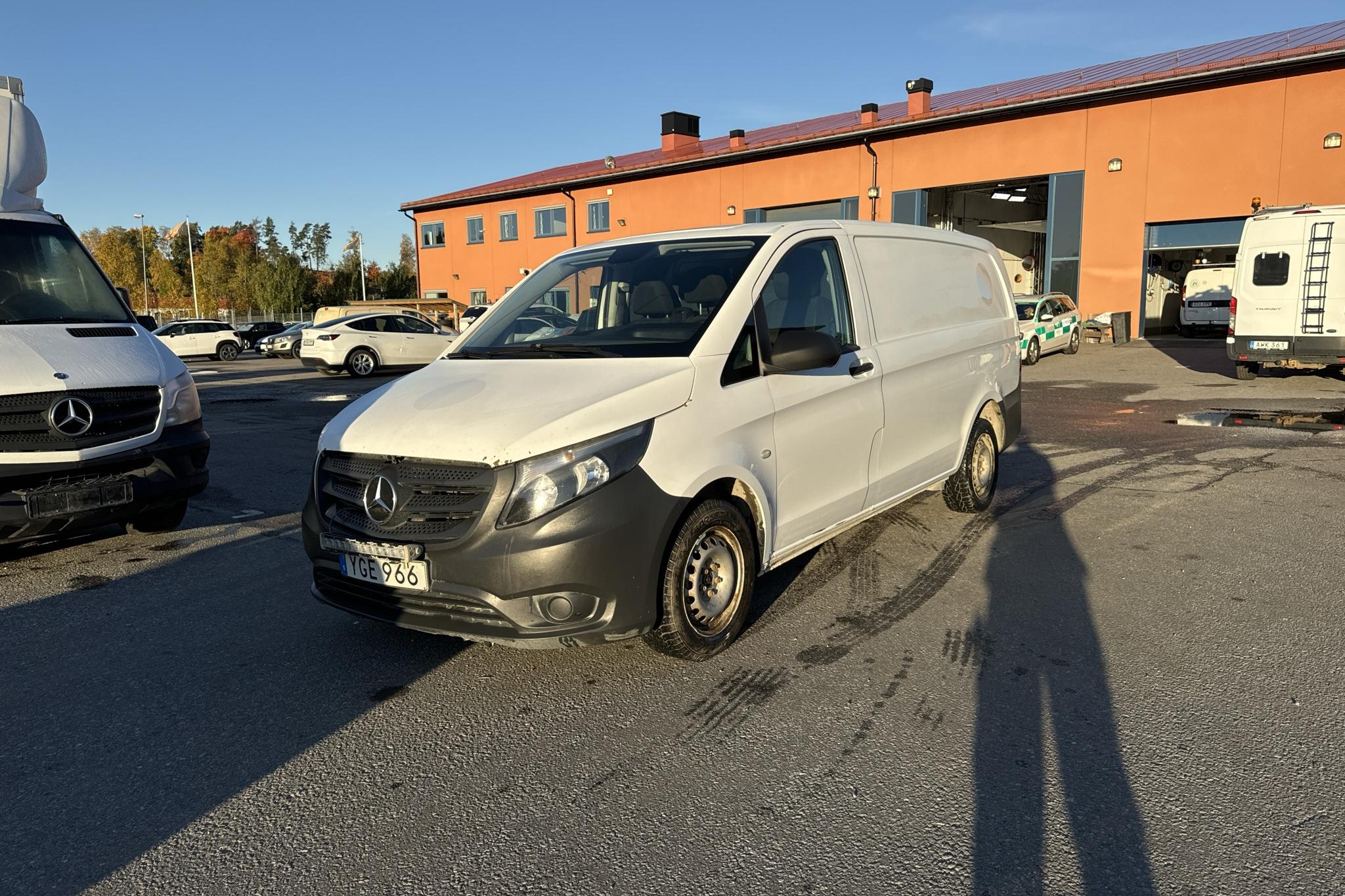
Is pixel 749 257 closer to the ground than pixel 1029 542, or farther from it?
farther from it

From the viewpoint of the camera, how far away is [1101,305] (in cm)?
2567

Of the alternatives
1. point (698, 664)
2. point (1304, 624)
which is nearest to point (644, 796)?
point (698, 664)

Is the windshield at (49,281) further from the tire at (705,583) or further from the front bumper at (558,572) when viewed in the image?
the tire at (705,583)

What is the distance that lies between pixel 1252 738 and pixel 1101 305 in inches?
980

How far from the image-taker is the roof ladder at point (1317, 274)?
1446 centimetres

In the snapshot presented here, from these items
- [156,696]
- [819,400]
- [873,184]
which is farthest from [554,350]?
[873,184]

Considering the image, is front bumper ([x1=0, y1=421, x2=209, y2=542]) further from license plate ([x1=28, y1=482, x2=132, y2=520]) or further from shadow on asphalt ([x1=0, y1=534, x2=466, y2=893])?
shadow on asphalt ([x1=0, y1=534, x2=466, y2=893])

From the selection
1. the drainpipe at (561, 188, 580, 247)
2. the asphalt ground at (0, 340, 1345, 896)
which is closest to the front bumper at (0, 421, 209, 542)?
the asphalt ground at (0, 340, 1345, 896)

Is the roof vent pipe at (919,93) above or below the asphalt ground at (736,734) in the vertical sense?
above

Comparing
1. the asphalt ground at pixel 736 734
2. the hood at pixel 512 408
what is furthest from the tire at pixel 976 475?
the hood at pixel 512 408

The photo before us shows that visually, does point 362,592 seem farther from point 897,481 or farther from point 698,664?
point 897,481

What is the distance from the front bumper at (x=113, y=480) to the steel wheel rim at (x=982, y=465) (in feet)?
17.1

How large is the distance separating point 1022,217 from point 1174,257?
7.04 meters

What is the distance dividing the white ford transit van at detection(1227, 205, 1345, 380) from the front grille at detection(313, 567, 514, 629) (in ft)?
51.3
